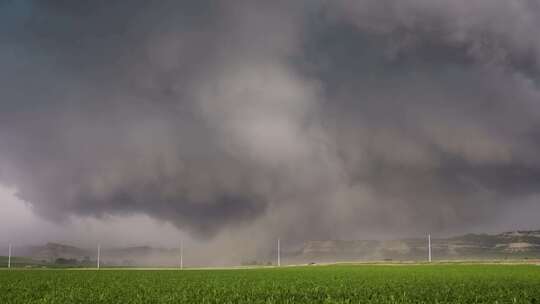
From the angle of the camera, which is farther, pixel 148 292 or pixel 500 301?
pixel 148 292

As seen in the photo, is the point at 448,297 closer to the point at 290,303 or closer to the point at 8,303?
the point at 290,303

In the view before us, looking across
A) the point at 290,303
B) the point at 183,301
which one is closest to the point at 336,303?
the point at 290,303

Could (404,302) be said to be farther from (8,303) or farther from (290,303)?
(8,303)

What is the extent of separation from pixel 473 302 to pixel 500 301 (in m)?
1.44

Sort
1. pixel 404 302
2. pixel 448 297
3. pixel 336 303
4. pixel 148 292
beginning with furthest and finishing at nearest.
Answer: pixel 148 292
pixel 448 297
pixel 404 302
pixel 336 303

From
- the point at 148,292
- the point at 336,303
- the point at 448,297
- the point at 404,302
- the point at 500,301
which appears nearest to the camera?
the point at 336,303

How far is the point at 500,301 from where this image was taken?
26969mm

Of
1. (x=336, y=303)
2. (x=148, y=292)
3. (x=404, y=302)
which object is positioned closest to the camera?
(x=336, y=303)

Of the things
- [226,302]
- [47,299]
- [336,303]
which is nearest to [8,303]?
[47,299]

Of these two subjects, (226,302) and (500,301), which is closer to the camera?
(226,302)

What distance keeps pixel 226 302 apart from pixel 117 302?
6.23 metres

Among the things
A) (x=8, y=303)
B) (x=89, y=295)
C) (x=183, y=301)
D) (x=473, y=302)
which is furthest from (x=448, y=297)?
(x=8, y=303)

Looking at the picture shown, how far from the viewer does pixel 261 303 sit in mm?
24250

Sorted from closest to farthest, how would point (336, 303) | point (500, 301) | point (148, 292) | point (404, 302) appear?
point (336, 303), point (404, 302), point (500, 301), point (148, 292)
